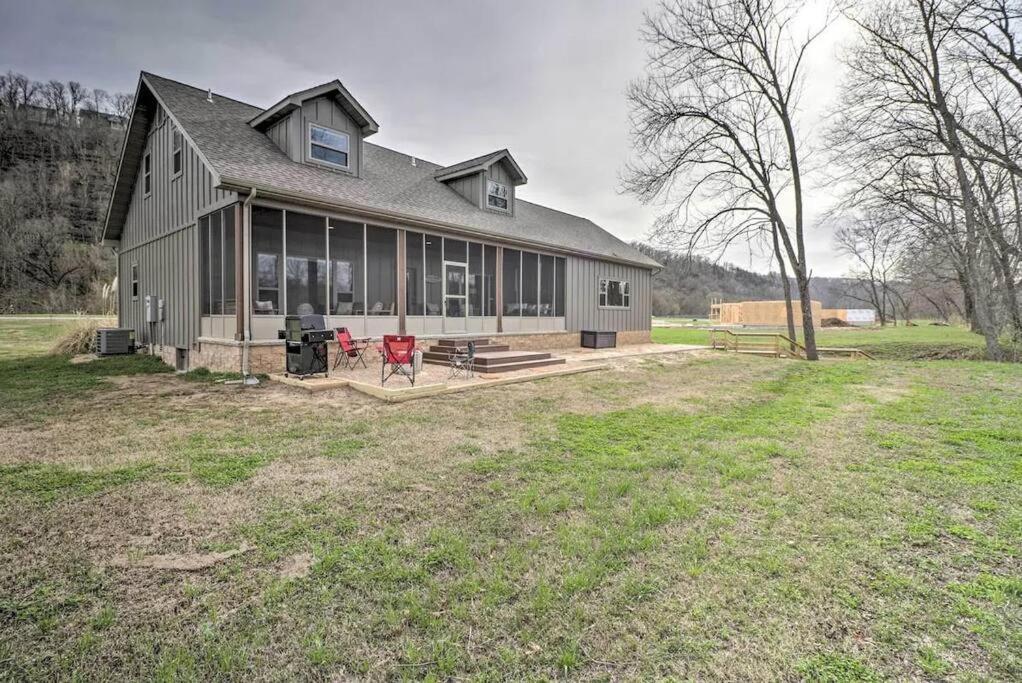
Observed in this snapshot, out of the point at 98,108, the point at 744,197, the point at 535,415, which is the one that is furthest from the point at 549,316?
the point at 98,108

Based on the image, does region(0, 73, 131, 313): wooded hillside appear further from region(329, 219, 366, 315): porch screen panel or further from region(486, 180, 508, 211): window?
region(486, 180, 508, 211): window

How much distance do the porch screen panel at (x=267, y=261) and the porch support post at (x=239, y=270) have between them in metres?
0.20

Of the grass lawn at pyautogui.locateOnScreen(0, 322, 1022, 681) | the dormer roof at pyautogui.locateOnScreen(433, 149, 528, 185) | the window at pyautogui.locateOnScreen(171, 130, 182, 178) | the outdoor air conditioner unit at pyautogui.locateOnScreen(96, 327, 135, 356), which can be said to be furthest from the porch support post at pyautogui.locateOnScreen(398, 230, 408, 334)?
the outdoor air conditioner unit at pyautogui.locateOnScreen(96, 327, 135, 356)

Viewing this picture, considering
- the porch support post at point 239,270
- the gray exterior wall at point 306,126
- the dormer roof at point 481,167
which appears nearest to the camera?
the porch support post at point 239,270

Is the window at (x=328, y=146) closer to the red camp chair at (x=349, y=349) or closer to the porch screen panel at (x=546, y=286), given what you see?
the red camp chair at (x=349, y=349)

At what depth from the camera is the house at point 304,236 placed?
867cm

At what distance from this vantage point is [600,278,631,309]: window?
16719 millimetres

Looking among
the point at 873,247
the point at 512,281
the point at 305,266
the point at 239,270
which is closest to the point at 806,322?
the point at 512,281

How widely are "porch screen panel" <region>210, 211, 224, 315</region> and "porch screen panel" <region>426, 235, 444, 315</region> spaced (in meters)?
4.37

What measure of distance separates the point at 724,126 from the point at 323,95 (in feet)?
38.7

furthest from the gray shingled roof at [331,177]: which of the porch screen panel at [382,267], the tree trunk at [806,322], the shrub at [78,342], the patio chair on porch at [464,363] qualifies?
the shrub at [78,342]

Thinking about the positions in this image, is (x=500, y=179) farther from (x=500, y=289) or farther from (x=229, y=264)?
(x=229, y=264)

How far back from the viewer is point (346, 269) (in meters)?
11.8

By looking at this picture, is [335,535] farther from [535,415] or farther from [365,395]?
[365,395]
